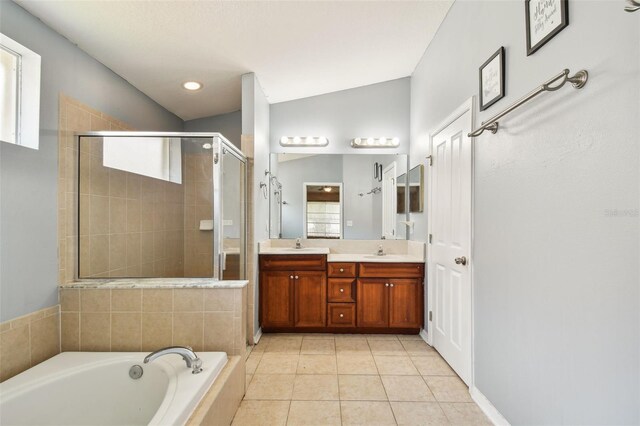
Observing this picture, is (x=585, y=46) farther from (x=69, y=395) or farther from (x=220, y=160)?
(x=69, y=395)

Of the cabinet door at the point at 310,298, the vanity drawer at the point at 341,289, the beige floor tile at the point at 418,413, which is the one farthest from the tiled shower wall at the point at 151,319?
the vanity drawer at the point at 341,289

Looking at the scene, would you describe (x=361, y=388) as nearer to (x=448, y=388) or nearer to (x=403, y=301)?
(x=448, y=388)

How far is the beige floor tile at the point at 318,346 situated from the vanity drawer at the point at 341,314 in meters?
0.18

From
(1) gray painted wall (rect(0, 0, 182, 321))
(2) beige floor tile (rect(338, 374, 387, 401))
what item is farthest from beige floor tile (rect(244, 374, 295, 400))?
(1) gray painted wall (rect(0, 0, 182, 321))

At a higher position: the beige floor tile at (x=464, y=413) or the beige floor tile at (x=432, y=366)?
the beige floor tile at (x=464, y=413)

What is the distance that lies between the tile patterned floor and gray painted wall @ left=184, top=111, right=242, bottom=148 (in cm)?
234

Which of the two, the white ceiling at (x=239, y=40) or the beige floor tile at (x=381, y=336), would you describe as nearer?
the white ceiling at (x=239, y=40)

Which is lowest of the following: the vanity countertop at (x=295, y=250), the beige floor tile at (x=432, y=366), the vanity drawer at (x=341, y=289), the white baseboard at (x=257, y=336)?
the beige floor tile at (x=432, y=366)

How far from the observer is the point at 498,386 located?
169 cm

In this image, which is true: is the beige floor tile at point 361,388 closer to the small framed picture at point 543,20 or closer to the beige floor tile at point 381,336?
the beige floor tile at point 381,336

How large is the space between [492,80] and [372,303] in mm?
2149

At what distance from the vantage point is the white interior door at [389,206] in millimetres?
3482

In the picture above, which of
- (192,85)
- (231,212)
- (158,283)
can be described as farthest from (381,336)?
(192,85)

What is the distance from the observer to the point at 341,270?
3.05 meters
